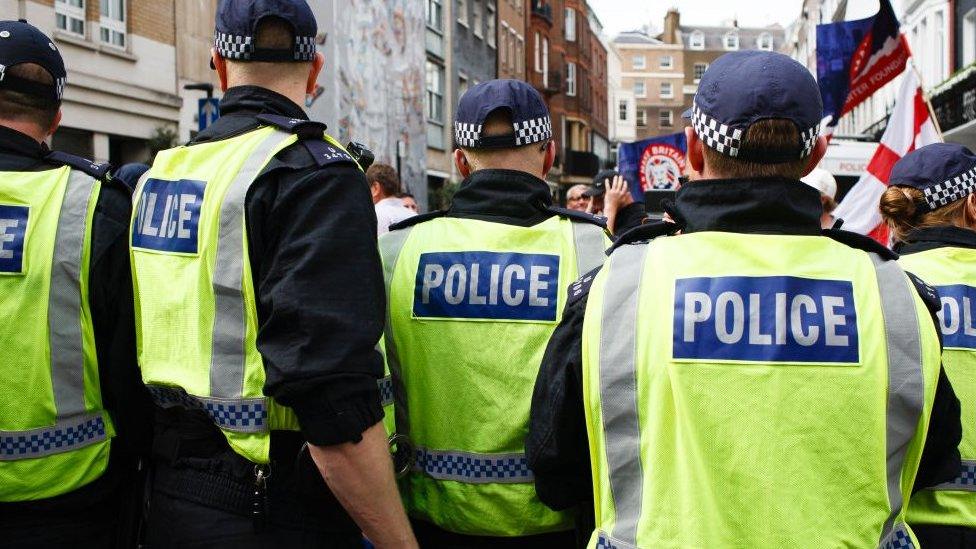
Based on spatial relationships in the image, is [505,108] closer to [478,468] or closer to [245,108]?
[245,108]

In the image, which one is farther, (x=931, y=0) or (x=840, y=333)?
(x=931, y=0)

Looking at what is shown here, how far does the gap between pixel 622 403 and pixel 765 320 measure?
0.32 metres

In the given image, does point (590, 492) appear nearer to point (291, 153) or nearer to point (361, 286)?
point (361, 286)

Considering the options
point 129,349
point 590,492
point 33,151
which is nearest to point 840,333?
point 590,492

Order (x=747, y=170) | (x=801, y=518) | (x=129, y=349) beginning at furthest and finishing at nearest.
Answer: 1. (x=129, y=349)
2. (x=747, y=170)
3. (x=801, y=518)

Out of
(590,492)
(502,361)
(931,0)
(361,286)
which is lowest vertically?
(590,492)

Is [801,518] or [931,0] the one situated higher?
[931,0]

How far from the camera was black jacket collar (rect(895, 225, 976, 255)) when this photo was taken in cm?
292

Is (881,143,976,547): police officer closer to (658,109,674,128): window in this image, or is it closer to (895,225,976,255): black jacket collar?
(895,225,976,255): black jacket collar

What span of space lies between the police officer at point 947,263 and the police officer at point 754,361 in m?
0.83

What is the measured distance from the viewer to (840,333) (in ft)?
6.02

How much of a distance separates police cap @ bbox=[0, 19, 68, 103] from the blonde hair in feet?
8.73

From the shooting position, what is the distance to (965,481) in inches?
106

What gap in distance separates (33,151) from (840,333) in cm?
222
